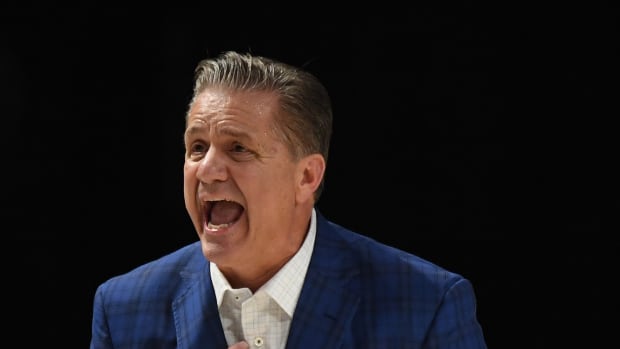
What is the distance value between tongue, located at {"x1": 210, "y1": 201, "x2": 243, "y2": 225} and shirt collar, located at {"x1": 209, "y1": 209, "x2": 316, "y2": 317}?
190mm

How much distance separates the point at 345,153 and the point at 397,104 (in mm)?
225

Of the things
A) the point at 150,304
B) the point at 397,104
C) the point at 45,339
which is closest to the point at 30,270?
the point at 45,339

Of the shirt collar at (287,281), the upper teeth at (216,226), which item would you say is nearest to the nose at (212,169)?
the upper teeth at (216,226)

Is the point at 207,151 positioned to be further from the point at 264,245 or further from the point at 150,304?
the point at 150,304

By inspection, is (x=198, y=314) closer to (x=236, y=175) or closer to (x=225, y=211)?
(x=225, y=211)

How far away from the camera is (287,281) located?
2.58 m

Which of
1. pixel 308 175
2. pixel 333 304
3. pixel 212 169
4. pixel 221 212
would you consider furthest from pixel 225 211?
pixel 333 304

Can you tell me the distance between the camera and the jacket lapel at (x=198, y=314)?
254 centimetres

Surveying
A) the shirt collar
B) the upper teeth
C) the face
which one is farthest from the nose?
the shirt collar

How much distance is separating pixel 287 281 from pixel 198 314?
232 millimetres

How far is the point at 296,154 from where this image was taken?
2.53 meters

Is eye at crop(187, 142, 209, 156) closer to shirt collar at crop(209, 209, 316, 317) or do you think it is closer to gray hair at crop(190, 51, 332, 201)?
gray hair at crop(190, 51, 332, 201)

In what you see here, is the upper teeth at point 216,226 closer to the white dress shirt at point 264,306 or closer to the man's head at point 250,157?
the man's head at point 250,157

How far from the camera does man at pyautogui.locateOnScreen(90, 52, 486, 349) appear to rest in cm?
246
